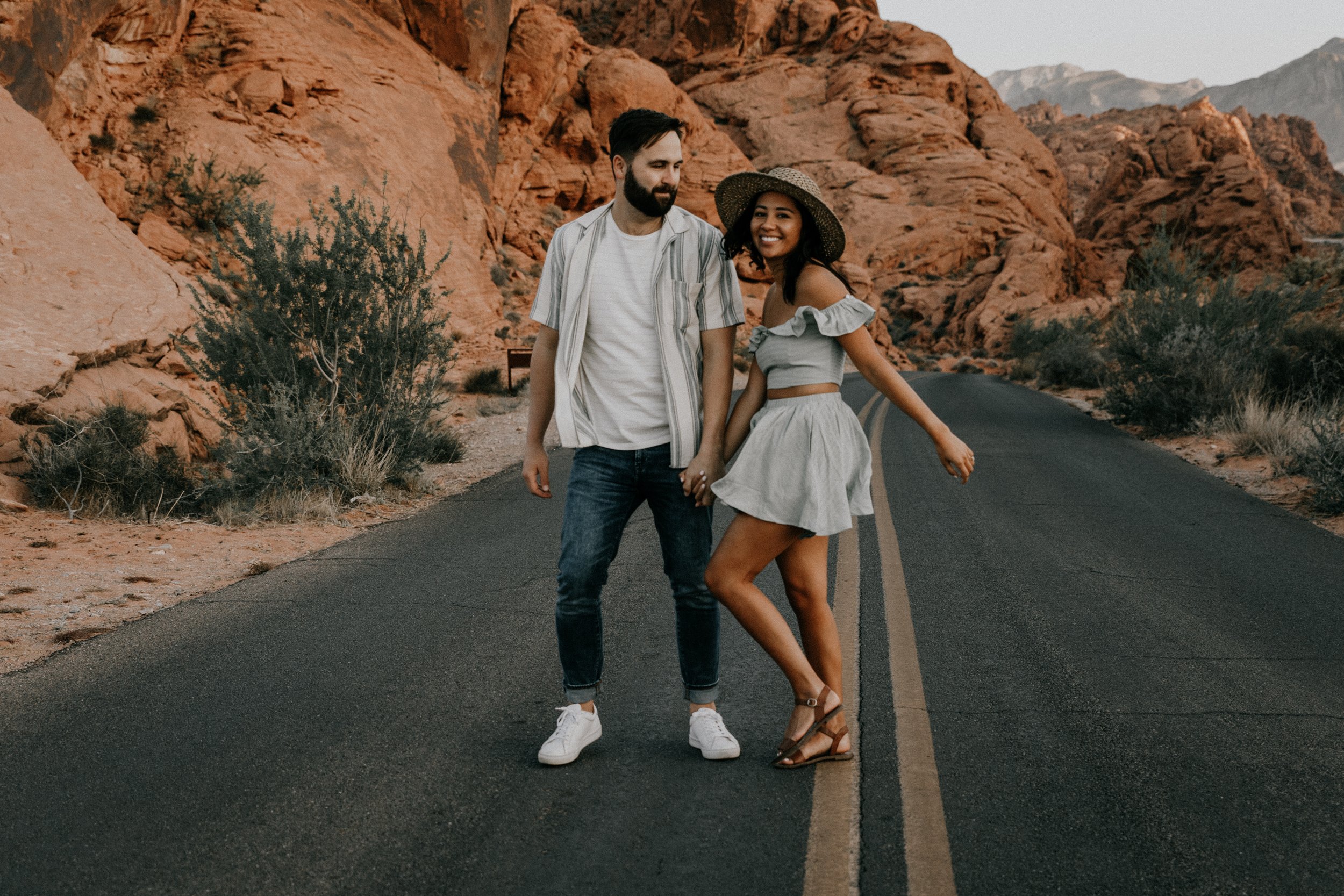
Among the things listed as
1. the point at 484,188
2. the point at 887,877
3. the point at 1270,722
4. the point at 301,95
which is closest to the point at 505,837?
the point at 887,877

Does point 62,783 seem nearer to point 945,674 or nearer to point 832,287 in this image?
point 832,287

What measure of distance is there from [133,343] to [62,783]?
26.3ft

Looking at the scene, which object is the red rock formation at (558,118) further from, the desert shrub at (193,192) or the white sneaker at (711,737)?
the white sneaker at (711,737)

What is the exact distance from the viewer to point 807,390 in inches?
115

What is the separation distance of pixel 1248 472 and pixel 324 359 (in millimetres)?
9900

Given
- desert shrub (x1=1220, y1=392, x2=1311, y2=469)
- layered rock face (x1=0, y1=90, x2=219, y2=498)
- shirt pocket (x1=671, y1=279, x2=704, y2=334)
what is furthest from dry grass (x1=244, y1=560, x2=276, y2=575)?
desert shrub (x1=1220, y1=392, x2=1311, y2=469)

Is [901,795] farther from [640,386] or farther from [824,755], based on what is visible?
[640,386]

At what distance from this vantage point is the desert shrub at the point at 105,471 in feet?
24.9

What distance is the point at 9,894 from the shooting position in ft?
7.43

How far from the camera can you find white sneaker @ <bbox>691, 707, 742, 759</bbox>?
3.02 m

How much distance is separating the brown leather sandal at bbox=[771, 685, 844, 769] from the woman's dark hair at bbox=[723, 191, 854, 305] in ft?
4.26

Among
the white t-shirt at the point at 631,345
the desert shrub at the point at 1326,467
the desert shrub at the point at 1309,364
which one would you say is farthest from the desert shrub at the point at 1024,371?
the white t-shirt at the point at 631,345

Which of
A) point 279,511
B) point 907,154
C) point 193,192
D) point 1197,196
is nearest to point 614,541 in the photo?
point 279,511

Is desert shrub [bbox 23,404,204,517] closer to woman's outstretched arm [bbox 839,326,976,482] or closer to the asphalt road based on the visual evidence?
the asphalt road
